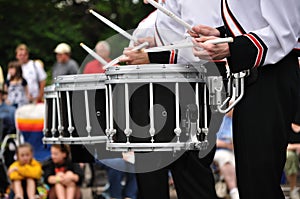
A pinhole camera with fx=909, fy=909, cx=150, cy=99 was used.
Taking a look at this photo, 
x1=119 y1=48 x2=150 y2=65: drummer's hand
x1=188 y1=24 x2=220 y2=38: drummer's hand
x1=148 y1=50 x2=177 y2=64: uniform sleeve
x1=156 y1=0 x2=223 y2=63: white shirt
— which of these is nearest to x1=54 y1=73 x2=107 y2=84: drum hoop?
x1=119 y1=48 x2=150 y2=65: drummer's hand

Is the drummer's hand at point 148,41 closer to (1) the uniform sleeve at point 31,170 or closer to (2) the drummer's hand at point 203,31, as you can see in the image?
(2) the drummer's hand at point 203,31

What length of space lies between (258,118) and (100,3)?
18.9 m

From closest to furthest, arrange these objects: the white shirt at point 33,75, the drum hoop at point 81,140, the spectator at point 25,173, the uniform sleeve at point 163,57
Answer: the uniform sleeve at point 163,57 → the drum hoop at point 81,140 → the spectator at point 25,173 → the white shirt at point 33,75

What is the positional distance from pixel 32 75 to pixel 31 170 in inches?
119

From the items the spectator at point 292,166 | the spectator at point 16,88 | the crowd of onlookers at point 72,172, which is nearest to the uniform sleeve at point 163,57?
the crowd of onlookers at point 72,172

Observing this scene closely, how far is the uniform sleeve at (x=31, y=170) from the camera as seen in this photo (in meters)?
9.15

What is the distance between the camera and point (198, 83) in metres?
4.13

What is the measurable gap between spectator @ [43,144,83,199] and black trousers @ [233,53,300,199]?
5255 millimetres

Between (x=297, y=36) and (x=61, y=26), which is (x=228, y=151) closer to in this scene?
(x=297, y=36)

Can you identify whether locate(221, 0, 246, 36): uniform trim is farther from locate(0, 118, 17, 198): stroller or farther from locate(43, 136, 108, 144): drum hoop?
locate(0, 118, 17, 198): stroller

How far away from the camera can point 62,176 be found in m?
8.91

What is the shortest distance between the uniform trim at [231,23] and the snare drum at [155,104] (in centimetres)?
37

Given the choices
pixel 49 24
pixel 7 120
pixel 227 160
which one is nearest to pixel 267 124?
pixel 227 160

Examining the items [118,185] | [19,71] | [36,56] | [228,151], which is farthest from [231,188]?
[36,56]
